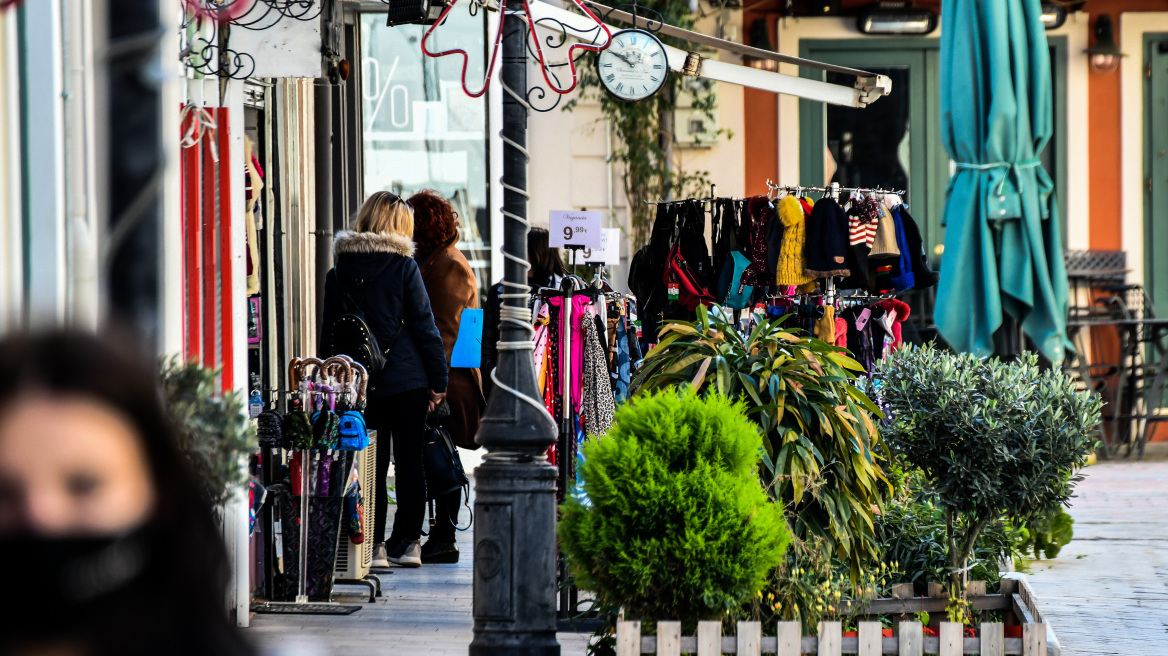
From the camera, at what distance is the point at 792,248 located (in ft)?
26.7

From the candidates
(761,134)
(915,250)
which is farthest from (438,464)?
(761,134)

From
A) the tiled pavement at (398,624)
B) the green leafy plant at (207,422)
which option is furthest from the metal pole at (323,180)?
the green leafy plant at (207,422)

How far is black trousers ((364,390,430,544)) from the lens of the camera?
666cm

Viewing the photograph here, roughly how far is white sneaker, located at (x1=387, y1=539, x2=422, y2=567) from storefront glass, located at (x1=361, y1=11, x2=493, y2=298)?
152 inches

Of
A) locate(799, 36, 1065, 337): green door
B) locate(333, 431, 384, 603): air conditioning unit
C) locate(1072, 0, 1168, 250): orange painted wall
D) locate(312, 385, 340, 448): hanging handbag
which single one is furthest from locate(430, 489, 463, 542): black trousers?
locate(1072, 0, 1168, 250): orange painted wall

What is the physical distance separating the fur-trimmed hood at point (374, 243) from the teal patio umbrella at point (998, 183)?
262 centimetres

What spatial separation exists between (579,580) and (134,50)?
8.58 feet

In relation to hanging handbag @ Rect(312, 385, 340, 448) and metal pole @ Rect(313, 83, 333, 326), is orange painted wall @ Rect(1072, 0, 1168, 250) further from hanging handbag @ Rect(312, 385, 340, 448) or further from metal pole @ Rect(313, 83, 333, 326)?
hanging handbag @ Rect(312, 385, 340, 448)

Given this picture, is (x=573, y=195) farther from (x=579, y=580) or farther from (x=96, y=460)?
(x=96, y=460)

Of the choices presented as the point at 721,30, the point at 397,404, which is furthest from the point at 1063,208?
the point at 397,404

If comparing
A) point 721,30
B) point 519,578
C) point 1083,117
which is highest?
point 721,30

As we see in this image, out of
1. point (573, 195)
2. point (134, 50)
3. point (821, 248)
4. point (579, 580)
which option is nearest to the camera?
point (134, 50)

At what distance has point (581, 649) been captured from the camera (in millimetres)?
5320

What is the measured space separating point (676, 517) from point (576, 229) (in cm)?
251
